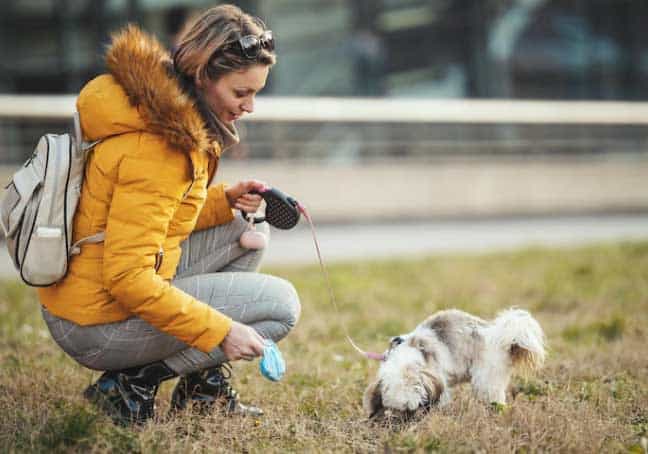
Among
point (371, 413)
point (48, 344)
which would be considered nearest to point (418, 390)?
point (371, 413)

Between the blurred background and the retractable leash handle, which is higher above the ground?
the retractable leash handle

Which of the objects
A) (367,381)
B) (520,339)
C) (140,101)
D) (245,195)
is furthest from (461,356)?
(140,101)

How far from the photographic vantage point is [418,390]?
3.13m

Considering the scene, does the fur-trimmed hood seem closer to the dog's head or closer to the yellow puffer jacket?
the yellow puffer jacket

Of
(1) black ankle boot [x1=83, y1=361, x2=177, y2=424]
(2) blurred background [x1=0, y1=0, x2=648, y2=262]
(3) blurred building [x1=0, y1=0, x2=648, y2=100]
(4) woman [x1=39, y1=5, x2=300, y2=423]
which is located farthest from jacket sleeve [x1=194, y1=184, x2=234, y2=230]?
(3) blurred building [x1=0, y1=0, x2=648, y2=100]

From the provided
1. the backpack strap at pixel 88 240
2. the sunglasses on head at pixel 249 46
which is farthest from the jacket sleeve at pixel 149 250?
the sunglasses on head at pixel 249 46

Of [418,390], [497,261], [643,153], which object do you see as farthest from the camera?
[643,153]

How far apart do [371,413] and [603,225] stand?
8.66m

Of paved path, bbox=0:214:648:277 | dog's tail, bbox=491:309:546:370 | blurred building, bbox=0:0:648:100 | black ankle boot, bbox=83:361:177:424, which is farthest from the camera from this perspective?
blurred building, bbox=0:0:648:100

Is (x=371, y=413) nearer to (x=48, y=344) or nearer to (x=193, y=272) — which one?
(x=193, y=272)

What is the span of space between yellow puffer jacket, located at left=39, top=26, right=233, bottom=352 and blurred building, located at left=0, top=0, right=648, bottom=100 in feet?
31.9

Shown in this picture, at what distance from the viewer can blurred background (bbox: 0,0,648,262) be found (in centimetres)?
1124

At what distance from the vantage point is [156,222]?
2768 mm

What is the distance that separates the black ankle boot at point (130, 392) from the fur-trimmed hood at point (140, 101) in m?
0.94
